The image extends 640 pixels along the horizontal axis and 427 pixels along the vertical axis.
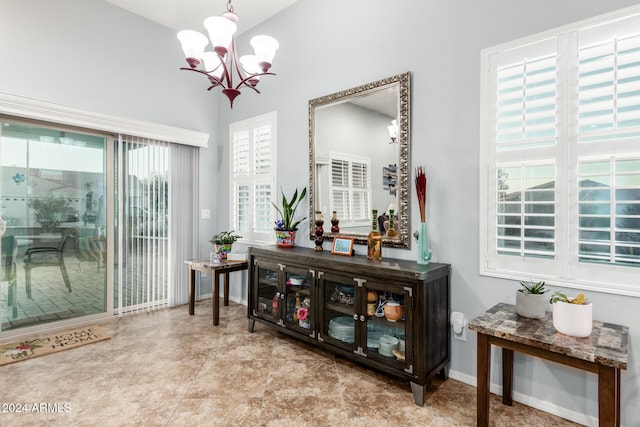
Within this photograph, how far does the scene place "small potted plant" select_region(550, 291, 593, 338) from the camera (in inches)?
64.5

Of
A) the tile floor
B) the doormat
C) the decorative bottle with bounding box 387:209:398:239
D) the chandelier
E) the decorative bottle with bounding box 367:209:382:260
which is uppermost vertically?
the chandelier

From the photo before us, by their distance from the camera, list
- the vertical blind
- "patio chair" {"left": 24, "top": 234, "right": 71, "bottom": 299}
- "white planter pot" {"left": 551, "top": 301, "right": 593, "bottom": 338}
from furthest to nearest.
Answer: the vertical blind → "patio chair" {"left": 24, "top": 234, "right": 71, "bottom": 299} → "white planter pot" {"left": 551, "top": 301, "right": 593, "bottom": 338}

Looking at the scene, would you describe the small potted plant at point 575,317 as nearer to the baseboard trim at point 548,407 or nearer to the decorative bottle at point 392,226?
the baseboard trim at point 548,407

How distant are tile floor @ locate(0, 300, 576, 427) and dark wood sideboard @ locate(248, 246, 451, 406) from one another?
0.55 feet

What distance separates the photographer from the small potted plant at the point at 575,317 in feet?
5.37

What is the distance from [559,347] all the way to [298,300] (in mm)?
1948

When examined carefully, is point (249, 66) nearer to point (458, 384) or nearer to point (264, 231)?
point (264, 231)

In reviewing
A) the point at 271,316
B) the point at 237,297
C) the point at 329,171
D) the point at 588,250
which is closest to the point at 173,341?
the point at 271,316


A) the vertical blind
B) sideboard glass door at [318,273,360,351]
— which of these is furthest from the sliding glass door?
sideboard glass door at [318,273,360,351]

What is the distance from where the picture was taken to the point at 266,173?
401 centimetres

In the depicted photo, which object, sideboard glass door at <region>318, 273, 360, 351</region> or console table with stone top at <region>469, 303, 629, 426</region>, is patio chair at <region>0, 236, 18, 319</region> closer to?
sideboard glass door at <region>318, 273, 360, 351</region>

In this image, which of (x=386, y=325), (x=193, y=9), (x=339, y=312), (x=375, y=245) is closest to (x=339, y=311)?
(x=339, y=312)

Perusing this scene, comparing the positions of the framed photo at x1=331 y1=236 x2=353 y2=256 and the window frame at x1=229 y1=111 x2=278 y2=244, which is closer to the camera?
the framed photo at x1=331 y1=236 x2=353 y2=256

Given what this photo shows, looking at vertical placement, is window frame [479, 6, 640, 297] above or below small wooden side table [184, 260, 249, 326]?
above
